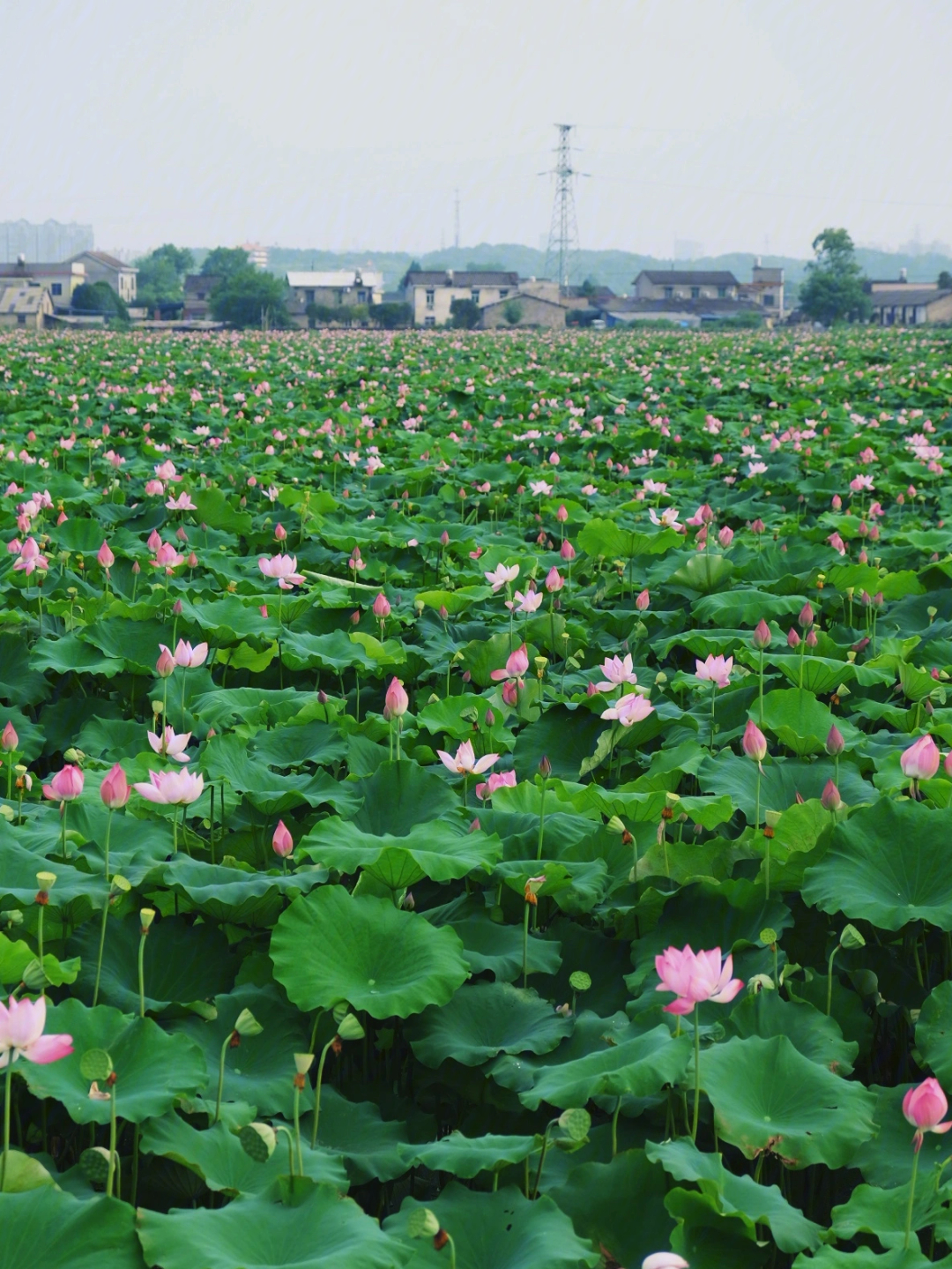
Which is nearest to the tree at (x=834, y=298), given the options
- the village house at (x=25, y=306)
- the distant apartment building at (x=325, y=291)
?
the distant apartment building at (x=325, y=291)

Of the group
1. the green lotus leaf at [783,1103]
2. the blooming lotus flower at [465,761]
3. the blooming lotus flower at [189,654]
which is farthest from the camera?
the blooming lotus flower at [189,654]

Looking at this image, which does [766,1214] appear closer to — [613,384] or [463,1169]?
[463,1169]

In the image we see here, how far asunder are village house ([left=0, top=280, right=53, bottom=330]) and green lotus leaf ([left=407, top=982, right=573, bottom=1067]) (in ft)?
194

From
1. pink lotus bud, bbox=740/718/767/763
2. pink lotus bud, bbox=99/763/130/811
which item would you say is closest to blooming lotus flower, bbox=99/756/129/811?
pink lotus bud, bbox=99/763/130/811

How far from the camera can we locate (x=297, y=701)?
124 inches

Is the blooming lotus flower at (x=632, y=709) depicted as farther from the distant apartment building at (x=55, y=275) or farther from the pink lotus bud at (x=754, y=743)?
the distant apartment building at (x=55, y=275)

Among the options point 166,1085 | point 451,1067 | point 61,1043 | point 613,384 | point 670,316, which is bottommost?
point 451,1067

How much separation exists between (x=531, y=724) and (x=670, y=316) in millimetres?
76216

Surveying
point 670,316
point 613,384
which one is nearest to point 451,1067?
point 613,384

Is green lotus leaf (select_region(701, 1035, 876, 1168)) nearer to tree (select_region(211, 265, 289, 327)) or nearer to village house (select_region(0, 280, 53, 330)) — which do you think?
village house (select_region(0, 280, 53, 330))

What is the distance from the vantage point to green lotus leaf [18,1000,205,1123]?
5.04 feet

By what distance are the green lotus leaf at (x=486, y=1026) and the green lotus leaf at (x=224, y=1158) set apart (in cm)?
28

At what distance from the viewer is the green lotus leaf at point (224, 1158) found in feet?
4.87

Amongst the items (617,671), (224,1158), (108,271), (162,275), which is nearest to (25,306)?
(108,271)
